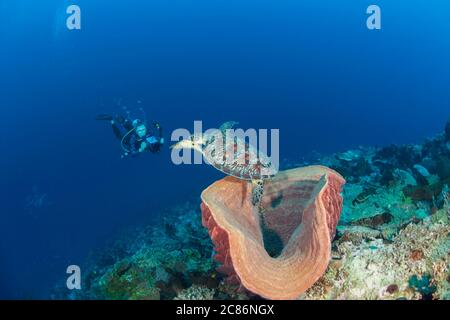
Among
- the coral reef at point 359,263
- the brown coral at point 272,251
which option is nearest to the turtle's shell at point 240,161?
the brown coral at point 272,251

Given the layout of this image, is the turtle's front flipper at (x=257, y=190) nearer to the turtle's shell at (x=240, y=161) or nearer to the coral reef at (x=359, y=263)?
the turtle's shell at (x=240, y=161)

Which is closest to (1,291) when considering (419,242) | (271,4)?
(419,242)

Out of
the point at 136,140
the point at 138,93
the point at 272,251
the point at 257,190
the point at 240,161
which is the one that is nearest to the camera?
the point at 272,251

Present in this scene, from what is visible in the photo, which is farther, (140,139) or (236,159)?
(140,139)

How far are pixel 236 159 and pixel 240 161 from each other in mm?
65

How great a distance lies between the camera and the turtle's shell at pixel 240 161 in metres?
4.18

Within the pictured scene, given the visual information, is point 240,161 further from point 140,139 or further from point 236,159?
point 140,139

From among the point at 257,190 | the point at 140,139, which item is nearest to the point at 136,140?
the point at 140,139

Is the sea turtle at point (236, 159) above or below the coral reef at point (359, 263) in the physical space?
above

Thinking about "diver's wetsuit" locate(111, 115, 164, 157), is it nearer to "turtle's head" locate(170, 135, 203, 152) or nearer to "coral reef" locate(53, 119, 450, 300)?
"turtle's head" locate(170, 135, 203, 152)

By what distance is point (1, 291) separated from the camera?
1709cm

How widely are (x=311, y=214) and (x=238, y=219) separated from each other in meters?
0.85

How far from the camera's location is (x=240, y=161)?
431 cm
